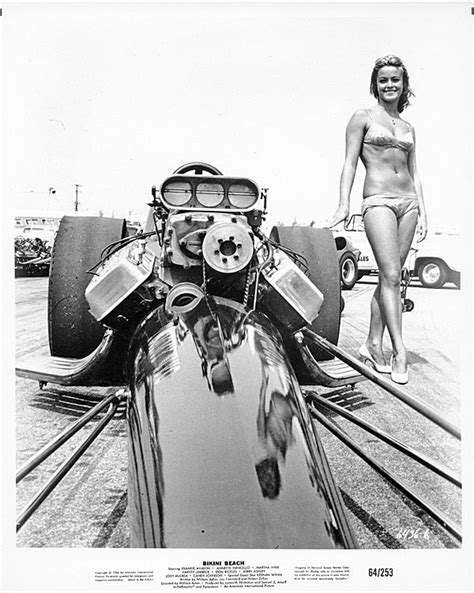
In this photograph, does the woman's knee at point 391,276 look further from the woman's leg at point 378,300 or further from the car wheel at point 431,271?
the car wheel at point 431,271

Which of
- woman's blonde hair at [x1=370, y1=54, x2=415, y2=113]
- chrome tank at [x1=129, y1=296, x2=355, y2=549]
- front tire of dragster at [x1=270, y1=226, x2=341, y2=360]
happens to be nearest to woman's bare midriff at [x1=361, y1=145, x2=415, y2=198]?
woman's blonde hair at [x1=370, y1=54, x2=415, y2=113]

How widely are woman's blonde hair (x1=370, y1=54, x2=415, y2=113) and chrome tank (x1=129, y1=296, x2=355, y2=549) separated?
158 centimetres

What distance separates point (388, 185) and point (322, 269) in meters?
1.06

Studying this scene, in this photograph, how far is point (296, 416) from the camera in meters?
1.62

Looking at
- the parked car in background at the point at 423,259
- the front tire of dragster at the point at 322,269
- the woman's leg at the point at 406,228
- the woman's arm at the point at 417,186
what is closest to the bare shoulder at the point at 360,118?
the woman's arm at the point at 417,186

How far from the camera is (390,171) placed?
9.05 ft

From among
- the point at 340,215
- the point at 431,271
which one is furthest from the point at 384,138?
the point at 431,271

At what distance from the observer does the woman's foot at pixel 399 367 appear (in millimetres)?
2773

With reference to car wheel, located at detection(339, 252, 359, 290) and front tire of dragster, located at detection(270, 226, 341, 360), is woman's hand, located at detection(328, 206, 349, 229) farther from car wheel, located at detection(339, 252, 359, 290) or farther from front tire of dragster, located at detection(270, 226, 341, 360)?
car wheel, located at detection(339, 252, 359, 290)

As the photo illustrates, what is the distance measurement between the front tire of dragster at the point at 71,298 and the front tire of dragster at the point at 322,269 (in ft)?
4.46

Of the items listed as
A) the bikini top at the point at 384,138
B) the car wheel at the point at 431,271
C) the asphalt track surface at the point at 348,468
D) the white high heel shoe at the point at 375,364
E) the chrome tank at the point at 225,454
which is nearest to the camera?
the chrome tank at the point at 225,454

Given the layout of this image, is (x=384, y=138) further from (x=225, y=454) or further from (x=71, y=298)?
(x=71, y=298)
